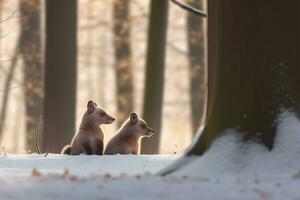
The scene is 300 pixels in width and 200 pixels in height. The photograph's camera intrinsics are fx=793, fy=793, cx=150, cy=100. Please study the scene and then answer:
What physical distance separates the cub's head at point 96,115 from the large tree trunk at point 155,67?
5637 millimetres

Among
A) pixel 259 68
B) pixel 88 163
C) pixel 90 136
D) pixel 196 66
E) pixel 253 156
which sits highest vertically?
pixel 196 66

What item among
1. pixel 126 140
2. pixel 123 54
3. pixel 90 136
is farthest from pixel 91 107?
pixel 123 54

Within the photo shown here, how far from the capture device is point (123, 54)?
1174 inches

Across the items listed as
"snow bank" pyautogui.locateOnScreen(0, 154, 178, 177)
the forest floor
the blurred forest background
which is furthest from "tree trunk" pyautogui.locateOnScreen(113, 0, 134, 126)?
the forest floor

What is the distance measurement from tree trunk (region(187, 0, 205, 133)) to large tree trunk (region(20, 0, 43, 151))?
5589 millimetres

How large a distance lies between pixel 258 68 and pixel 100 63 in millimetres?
30125

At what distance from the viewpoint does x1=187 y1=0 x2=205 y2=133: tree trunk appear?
29.3 m

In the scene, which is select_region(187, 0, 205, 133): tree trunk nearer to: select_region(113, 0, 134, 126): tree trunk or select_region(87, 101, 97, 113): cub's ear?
select_region(113, 0, 134, 126): tree trunk

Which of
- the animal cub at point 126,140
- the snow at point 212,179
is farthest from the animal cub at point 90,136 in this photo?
the snow at point 212,179

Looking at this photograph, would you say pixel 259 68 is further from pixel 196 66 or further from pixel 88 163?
pixel 196 66

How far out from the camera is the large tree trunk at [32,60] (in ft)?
91.9

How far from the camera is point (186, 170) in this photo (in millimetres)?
8805

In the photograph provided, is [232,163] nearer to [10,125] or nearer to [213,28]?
[213,28]

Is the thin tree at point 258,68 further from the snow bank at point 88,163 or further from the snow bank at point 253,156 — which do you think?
the snow bank at point 88,163
